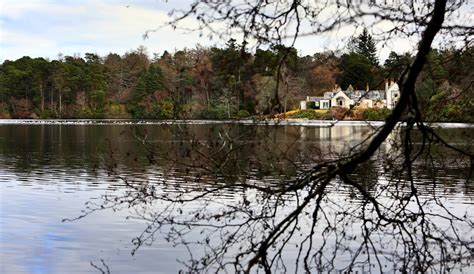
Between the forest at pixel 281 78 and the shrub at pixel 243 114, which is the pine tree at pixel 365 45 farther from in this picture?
the shrub at pixel 243 114

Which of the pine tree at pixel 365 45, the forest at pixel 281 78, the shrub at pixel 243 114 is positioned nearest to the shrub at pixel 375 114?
the forest at pixel 281 78

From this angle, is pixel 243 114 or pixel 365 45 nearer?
pixel 243 114

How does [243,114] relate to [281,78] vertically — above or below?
below

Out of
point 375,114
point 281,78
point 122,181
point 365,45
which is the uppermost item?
point 365,45

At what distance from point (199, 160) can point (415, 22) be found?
1494 mm

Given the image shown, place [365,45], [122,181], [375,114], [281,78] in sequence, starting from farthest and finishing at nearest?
1. [122,181]
2. [375,114]
3. [365,45]
4. [281,78]

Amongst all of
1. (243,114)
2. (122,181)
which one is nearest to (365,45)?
(243,114)

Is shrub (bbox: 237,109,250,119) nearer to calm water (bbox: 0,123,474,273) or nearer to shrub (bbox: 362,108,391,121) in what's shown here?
calm water (bbox: 0,123,474,273)

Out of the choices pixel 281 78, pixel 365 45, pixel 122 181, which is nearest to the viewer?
pixel 281 78

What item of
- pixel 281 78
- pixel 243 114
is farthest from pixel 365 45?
pixel 243 114

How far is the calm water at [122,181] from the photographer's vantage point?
381cm

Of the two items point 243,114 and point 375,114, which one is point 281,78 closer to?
point 243,114

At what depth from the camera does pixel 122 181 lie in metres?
12.2

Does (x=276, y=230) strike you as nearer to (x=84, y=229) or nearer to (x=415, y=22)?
(x=415, y=22)
